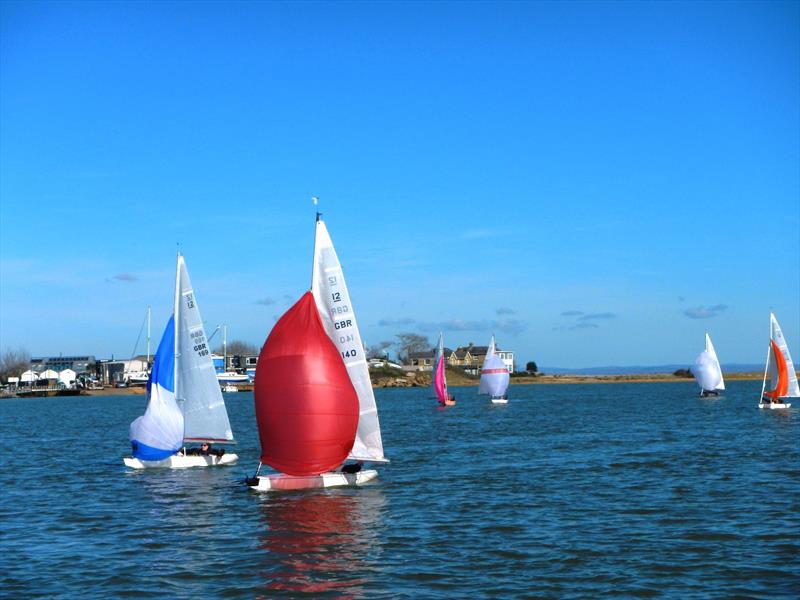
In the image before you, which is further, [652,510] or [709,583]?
[652,510]

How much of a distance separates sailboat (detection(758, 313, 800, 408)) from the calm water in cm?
3337

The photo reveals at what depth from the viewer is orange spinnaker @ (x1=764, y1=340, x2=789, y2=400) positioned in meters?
81.2

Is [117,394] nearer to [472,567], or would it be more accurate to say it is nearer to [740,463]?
[740,463]

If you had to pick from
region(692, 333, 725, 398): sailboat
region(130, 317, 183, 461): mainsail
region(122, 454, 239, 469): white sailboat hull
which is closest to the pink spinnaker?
region(692, 333, 725, 398): sailboat

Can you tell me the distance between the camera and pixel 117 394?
193500 millimetres

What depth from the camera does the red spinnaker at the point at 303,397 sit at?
32.2 m

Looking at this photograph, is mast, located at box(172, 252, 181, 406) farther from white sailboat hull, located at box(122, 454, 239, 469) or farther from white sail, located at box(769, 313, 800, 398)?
white sail, located at box(769, 313, 800, 398)

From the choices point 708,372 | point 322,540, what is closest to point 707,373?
point 708,372

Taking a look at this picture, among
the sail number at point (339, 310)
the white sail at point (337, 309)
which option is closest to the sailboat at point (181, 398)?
the white sail at point (337, 309)

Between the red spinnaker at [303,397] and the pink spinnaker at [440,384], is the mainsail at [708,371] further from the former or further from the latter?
the red spinnaker at [303,397]

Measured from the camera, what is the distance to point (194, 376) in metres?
Answer: 42.4

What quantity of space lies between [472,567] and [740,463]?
79.3ft

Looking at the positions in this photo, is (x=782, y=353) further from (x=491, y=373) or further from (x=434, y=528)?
(x=434, y=528)

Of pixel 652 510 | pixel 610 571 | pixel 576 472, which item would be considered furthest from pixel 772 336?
pixel 610 571
